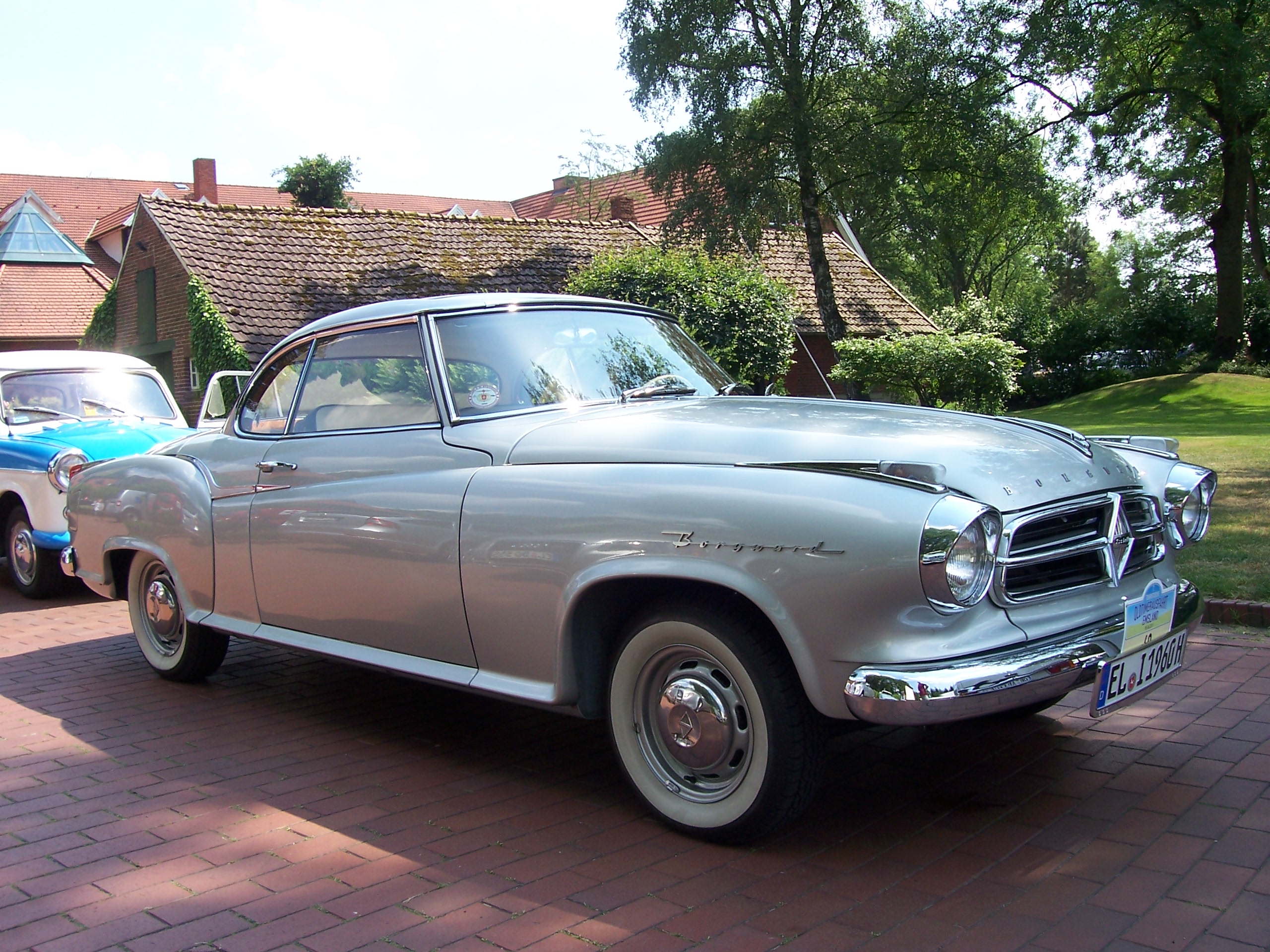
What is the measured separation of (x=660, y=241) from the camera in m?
25.0

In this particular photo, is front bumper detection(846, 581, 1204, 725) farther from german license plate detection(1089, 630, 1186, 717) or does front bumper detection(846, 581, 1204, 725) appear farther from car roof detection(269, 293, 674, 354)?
car roof detection(269, 293, 674, 354)

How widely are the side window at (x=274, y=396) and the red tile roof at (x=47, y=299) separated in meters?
32.8

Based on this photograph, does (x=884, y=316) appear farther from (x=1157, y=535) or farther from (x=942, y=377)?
(x=1157, y=535)

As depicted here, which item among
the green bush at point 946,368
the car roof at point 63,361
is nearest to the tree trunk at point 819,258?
the green bush at point 946,368

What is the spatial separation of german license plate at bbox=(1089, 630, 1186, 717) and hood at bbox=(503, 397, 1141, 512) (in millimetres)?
507

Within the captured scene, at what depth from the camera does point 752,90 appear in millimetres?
25047

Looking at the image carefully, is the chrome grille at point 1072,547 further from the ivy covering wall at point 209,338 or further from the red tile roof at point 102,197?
the red tile roof at point 102,197

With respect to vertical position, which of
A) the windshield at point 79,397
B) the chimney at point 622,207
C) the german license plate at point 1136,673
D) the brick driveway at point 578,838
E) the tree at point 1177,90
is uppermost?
the tree at point 1177,90

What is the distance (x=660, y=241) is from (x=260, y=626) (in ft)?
69.6

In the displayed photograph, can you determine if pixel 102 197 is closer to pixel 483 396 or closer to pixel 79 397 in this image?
pixel 79 397

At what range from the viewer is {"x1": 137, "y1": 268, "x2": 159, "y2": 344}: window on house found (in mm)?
22328

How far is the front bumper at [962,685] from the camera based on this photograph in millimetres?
2785

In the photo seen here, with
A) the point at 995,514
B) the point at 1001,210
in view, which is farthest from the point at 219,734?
the point at 1001,210

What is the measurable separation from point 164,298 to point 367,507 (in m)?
19.9
